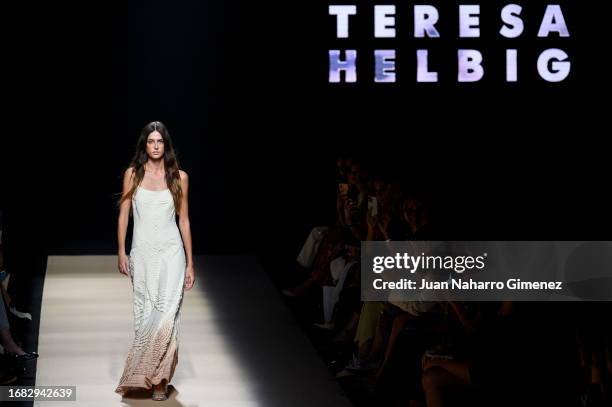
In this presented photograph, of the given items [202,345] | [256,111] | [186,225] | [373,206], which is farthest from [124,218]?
[256,111]

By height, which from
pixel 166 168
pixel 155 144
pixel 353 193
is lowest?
pixel 353 193

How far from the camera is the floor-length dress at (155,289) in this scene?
4.75 metres

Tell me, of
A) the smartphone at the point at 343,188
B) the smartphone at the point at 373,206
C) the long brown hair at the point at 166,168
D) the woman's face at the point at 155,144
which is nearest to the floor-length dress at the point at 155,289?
the long brown hair at the point at 166,168

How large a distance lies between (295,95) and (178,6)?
3.96 ft

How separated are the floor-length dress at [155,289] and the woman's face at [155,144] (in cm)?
15

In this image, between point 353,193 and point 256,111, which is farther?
point 256,111

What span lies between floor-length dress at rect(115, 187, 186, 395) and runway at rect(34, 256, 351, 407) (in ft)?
0.40

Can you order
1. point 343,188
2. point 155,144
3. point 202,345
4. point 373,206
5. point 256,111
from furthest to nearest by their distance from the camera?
point 256,111 < point 343,188 < point 373,206 < point 202,345 < point 155,144

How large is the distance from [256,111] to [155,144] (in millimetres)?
5156

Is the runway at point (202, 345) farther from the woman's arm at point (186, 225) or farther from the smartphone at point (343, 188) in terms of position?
the smartphone at point (343, 188)

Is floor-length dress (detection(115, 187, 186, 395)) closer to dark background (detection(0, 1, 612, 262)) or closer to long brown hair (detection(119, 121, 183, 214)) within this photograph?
long brown hair (detection(119, 121, 183, 214))

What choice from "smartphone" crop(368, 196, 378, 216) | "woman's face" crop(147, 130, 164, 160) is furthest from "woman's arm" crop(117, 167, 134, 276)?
"smartphone" crop(368, 196, 378, 216)

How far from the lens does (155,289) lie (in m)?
4.79

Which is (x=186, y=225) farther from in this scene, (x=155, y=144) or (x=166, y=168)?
(x=155, y=144)
